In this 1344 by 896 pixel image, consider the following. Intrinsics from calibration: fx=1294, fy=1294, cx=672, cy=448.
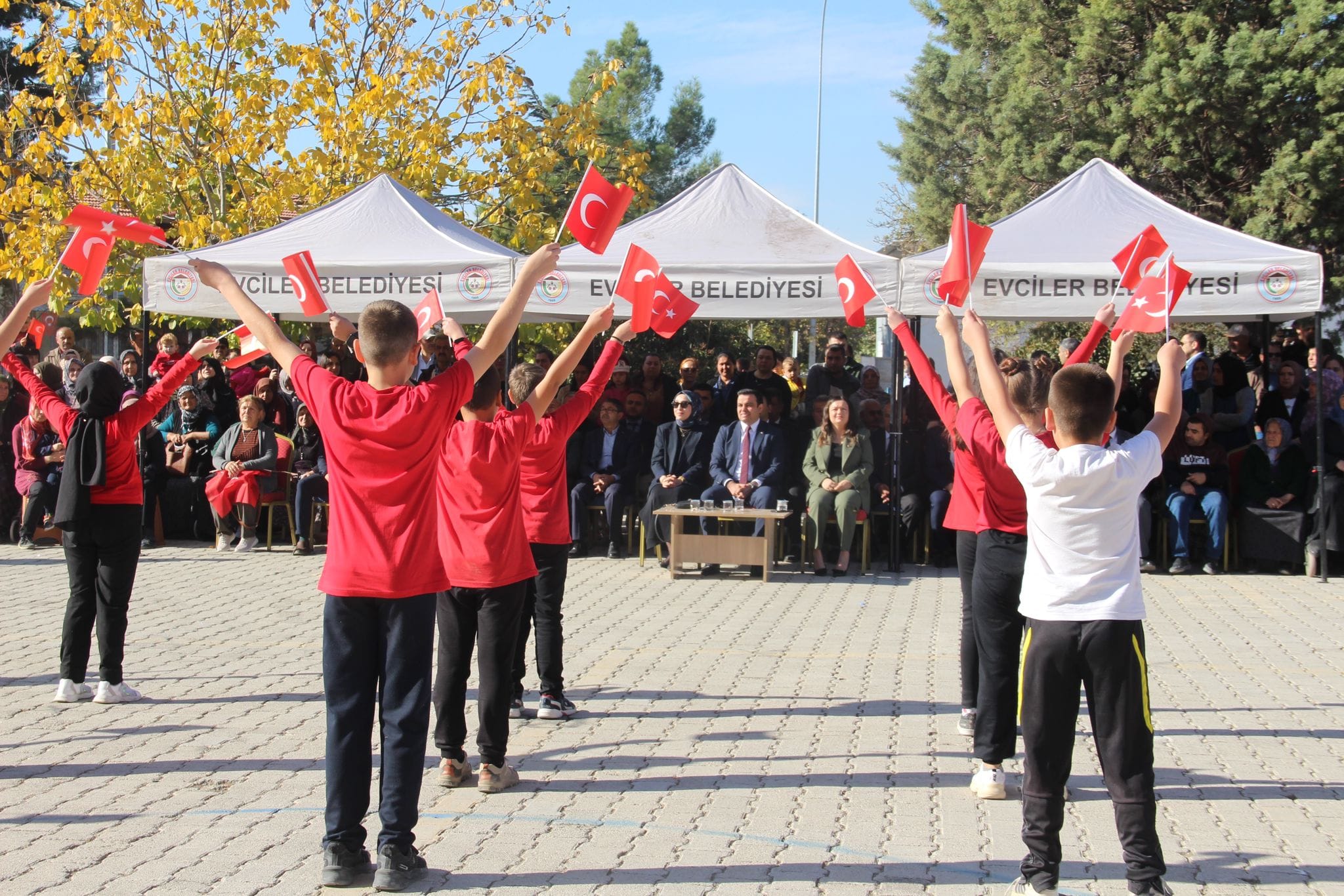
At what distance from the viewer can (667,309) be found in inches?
283

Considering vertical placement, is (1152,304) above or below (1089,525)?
above

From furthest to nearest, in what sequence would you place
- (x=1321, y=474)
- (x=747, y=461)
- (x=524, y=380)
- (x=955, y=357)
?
(x=747, y=461)
(x=1321, y=474)
(x=524, y=380)
(x=955, y=357)

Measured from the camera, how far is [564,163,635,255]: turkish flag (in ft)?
19.4

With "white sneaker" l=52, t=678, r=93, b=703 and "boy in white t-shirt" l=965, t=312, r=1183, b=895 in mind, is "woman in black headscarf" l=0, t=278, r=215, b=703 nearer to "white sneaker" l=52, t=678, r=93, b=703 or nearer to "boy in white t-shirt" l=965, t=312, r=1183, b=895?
"white sneaker" l=52, t=678, r=93, b=703

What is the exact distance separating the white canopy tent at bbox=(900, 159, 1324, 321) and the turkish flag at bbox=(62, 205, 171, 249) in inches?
272

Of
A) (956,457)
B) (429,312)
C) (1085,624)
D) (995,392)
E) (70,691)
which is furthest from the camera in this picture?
(429,312)

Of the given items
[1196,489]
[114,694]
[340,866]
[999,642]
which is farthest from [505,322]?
[1196,489]

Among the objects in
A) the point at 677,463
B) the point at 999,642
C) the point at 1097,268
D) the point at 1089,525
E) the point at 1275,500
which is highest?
the point at 1097,268

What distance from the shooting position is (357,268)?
12594 millimetres

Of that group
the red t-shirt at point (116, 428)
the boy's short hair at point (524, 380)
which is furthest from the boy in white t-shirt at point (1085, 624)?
the red t-shirt at point (116, 428)

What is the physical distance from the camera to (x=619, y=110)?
5628cm

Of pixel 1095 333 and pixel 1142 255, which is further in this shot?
pixel 1142 255

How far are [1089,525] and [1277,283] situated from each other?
8.43m

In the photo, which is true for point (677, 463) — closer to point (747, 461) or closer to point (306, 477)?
point (747, 461)
